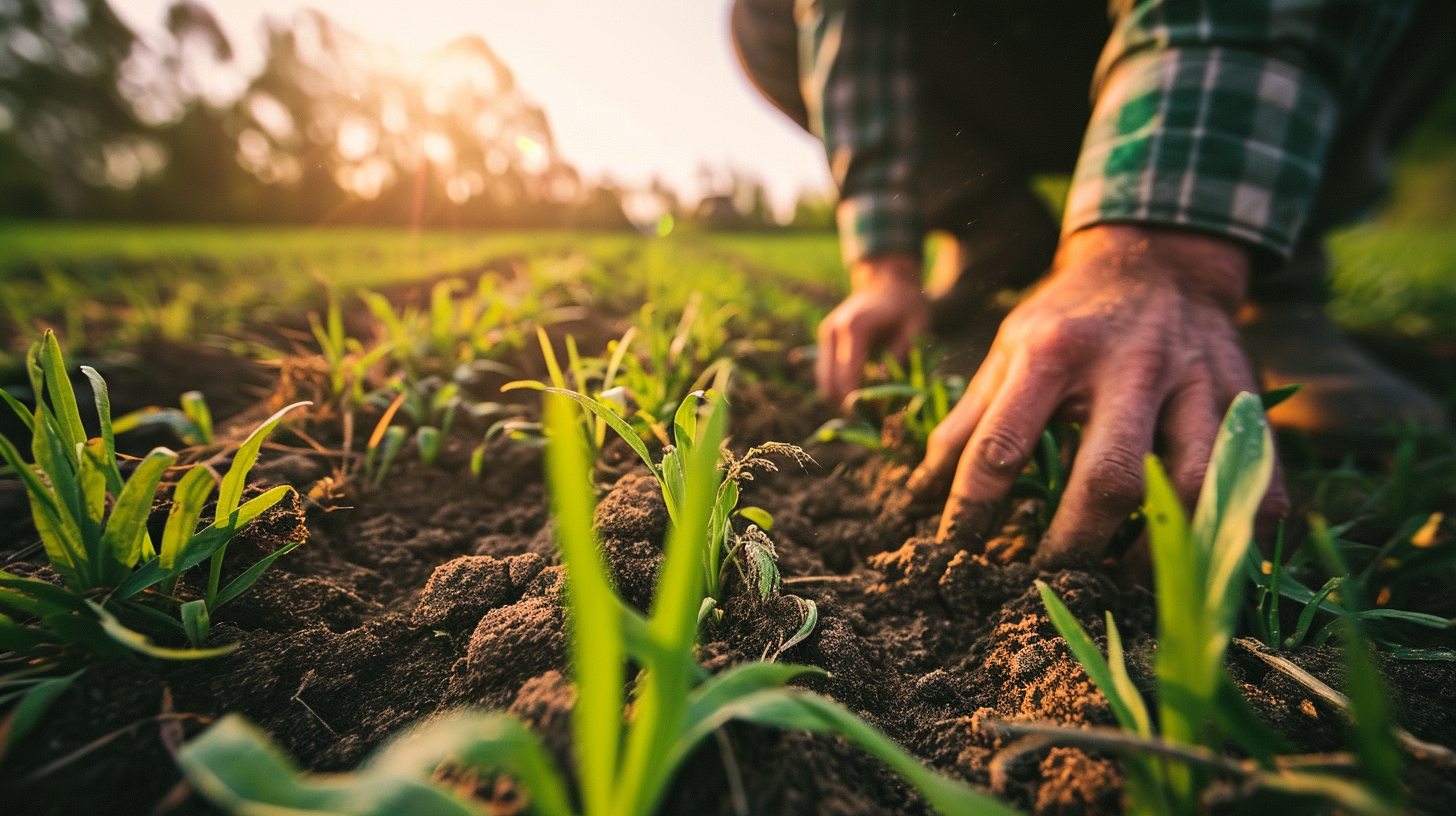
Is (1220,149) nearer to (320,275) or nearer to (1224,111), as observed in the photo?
(1224,111)

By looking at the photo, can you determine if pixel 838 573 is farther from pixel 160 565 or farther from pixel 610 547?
pixel 160 565

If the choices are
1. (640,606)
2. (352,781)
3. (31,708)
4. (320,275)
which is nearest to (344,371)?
(320,275)

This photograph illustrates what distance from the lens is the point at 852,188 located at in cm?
205

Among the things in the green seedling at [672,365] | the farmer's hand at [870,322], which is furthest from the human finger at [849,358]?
the green seedling at [672,365]

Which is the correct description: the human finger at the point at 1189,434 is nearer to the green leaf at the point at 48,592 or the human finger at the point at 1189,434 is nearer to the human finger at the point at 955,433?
the human finger at the point at 955,433

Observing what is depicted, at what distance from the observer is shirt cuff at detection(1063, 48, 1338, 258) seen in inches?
40.2

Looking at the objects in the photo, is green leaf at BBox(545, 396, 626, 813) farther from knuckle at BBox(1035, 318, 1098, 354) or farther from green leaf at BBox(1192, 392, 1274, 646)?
knuckle at BBox(1035, 318, 1098, 354)

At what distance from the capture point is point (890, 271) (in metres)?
1.84

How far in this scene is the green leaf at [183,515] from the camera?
0.62 m

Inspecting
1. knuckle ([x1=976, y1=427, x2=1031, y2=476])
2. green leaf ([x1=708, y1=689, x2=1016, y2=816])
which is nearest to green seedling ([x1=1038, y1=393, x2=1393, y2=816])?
green leaf ([x1=708, y1=689, x2=1016, y2=816])

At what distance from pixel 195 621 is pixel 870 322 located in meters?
1.41

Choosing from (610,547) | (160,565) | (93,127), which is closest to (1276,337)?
(610,547)

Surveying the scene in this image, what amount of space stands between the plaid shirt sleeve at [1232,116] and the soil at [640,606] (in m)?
0.66

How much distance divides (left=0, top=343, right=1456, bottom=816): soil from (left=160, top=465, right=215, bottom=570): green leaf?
0.11 m
